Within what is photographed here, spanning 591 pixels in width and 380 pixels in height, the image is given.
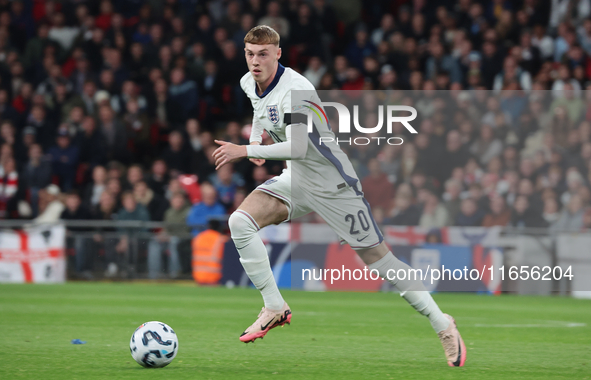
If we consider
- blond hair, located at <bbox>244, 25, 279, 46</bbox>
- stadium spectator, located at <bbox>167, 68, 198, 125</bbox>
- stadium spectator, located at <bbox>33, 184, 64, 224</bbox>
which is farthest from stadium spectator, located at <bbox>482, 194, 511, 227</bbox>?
blond hair, located at <bbox>244, 25, 279, 46</bbox>

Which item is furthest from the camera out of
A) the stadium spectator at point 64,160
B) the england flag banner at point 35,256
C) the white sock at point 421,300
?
the stadium spectator at point 64,160

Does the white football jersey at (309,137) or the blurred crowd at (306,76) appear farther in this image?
the blurred crowd at (306,76)

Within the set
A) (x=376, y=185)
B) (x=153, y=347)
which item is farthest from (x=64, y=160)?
(x=153, y=347)

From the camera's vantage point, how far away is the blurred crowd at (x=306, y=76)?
1316 cm

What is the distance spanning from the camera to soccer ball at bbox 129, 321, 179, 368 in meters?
5.18

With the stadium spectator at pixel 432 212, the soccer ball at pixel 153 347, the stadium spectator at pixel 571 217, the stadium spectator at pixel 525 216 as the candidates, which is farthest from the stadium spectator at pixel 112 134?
the soccer ball at pixel 153 347

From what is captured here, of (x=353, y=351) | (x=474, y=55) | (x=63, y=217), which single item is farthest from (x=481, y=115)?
(x=353, y=351)

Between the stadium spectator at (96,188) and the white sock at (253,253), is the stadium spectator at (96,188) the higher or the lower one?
the higher one

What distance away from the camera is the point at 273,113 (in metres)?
5.77

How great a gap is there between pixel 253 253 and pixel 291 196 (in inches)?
18.9

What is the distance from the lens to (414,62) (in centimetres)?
1509

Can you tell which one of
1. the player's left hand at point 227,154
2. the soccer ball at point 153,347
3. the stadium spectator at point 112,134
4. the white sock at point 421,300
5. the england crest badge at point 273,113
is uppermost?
the stadium spectator at point 112,134

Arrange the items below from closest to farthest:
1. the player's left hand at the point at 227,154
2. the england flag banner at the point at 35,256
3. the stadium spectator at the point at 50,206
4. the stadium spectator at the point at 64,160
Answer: the player's left hand at the point at 227,154
the england flag banner at the point at 35,256
the stadium spectator at the point at 50,206
the stadium spectator at the point at 64,160

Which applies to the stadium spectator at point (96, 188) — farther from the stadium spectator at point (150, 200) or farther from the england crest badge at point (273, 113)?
the england crest badge at point (273, 113)
